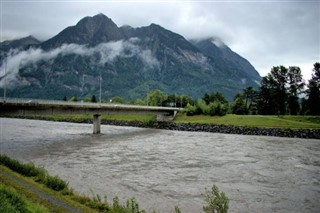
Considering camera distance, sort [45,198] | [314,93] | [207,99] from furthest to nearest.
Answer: [207,99] → [314,93] → [45,198]

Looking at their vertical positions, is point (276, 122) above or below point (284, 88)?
below

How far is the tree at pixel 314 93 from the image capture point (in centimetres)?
11156

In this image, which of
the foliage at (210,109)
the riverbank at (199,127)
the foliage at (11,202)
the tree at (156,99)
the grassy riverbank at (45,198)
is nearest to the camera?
the foliage at (11,202)

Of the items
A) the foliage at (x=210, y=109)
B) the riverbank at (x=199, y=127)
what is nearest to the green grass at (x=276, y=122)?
the riverbank at (x=199, y=127)

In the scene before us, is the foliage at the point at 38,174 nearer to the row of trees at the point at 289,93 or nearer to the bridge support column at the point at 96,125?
the bridge support column at the point at 96,125

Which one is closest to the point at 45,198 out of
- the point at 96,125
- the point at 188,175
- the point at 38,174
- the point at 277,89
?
the point at 38,174

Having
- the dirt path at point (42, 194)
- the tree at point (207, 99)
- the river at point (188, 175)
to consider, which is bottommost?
the river at point (188, 175)

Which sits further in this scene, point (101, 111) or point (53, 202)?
point (101, 111)

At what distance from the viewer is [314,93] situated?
4409 inches

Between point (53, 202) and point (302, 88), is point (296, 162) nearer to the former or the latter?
point (53, 202)

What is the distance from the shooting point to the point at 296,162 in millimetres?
39750

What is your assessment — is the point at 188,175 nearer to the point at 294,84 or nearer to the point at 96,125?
the point at 96,125

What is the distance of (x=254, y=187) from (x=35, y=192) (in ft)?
57.0

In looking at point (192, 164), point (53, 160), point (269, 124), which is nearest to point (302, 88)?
point (269, 124)
